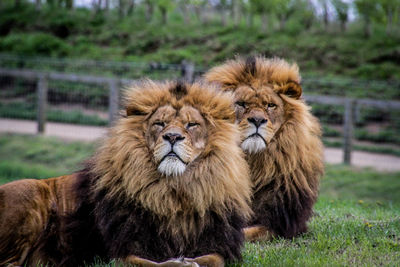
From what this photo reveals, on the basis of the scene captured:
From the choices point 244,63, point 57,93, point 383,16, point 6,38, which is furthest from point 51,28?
point 244,63

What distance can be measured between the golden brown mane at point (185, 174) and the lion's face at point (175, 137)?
0.06 metres

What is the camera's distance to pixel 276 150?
445 cm

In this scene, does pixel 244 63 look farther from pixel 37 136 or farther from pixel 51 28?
pixel 51 28

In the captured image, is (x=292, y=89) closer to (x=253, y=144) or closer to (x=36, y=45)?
(x=253, y=144)

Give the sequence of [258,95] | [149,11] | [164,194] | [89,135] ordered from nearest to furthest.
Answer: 1. [164,194]
2. [258,95]
3. [89,135]
4. [149,11]

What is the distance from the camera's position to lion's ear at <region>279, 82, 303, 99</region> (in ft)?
14.9

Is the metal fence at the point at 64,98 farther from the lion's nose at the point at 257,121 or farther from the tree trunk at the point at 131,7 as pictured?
the tree trunk at the point at 131,7

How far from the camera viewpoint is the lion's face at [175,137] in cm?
335

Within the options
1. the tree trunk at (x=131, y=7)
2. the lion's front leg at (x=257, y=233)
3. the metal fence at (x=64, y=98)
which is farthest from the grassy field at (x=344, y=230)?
the tree trunk at (x=131, y=7)

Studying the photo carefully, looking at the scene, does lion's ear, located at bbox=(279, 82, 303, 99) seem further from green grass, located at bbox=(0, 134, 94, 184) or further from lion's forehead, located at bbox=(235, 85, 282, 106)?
green grass, located at bbox=(0, 134, 94, 184)

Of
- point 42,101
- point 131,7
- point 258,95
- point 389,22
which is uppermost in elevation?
point 131,7

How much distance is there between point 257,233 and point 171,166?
1.34 m

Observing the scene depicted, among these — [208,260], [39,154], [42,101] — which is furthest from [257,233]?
[42,101]

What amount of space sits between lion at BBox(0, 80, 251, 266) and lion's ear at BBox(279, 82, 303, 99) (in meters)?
0.93
